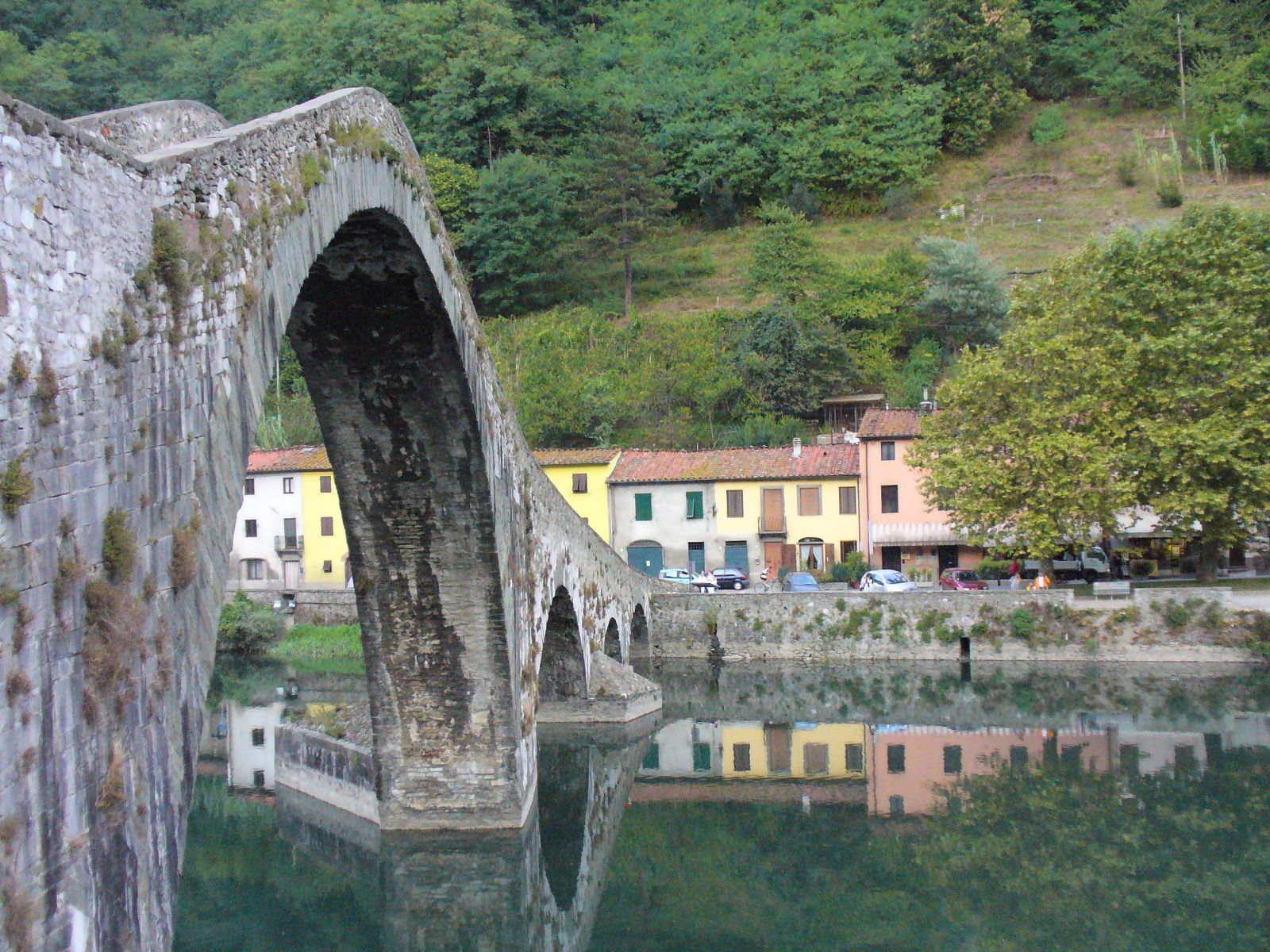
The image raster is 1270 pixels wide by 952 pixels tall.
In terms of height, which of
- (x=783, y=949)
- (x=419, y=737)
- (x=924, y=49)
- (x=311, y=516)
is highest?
(x=924, y=49)

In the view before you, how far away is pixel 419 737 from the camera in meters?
15.7

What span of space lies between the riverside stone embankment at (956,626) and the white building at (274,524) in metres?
11.0

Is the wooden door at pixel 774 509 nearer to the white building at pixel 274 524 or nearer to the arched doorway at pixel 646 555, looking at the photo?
the arched doorway at pixel 646 555

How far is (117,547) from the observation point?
237 inches

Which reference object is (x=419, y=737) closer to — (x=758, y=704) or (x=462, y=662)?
(x=462, y=662)

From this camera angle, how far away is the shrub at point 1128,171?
50469mm

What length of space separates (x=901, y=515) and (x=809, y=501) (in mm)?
2367

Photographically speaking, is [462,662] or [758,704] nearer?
[462,662]

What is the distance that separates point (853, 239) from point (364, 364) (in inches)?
1487

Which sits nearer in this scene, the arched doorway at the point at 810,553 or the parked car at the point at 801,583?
the parked car at the point at 801,583

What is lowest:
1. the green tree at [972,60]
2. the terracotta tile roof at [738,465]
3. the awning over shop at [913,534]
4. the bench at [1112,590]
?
the bench at [1112,590]

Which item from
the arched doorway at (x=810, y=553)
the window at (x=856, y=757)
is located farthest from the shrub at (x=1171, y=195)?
the window at (x=856, y=757)

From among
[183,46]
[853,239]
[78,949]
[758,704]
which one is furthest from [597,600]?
[183,46]

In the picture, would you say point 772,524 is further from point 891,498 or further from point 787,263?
point 787,263
